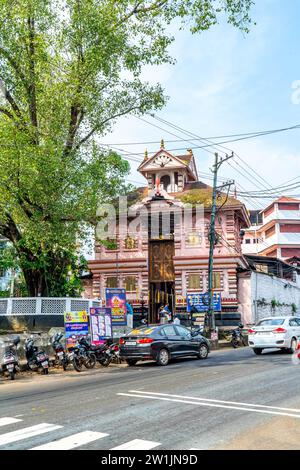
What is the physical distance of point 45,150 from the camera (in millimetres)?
16781

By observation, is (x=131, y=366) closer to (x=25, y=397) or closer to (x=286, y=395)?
(x=25, y=397)

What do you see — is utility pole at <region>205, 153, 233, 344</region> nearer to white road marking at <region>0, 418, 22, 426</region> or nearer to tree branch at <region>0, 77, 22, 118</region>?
tree branch at <region>0, 77, 22, 118</region>

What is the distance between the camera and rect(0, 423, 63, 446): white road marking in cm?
578

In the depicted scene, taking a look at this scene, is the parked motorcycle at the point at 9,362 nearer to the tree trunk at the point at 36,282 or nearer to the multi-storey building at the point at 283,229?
the tree trunk at the point at 36,282

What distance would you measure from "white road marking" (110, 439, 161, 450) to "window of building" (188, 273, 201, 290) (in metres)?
27.0

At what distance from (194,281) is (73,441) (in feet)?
89.1

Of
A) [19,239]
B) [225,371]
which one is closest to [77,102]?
[19,239]

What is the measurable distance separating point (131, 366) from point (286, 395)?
24.5 ft

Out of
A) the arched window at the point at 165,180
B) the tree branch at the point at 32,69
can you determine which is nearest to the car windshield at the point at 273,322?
the tree branch at the point at 32,69

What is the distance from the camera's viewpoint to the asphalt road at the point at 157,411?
18.5 ft

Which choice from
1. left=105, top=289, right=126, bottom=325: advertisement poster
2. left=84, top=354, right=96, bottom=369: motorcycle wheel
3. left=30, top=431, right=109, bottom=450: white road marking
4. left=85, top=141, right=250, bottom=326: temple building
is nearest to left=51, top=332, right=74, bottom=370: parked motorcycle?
left=84, top=354, right=96, bottom=369: motorcycle wheel

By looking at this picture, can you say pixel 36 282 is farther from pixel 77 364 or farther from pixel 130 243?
pixel 130 243

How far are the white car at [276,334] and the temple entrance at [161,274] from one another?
51.0ft
